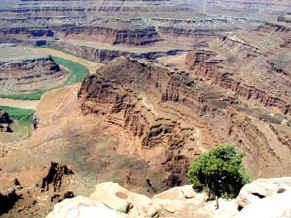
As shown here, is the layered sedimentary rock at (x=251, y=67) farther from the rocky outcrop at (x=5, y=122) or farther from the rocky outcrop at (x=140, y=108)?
the rocky outcrop at (x=5, y=122)

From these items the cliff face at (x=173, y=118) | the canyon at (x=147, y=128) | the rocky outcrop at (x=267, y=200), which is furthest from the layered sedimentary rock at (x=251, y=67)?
the rocky outcrop at (x=267, y=200)

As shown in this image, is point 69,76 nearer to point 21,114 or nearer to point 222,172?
point 21,114

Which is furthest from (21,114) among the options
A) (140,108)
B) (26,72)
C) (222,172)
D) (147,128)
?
A: (222,172)

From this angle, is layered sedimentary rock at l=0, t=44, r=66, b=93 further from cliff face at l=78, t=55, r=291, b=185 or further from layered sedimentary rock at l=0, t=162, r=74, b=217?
layered sedimentary rock at l=0, t=162, r=74, b=217

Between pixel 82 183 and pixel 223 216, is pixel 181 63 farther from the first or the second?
pixel 223 216

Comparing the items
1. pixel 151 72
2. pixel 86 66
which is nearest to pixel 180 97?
pixel 151 72

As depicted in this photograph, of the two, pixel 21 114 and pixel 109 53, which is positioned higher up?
pixel 109 53
